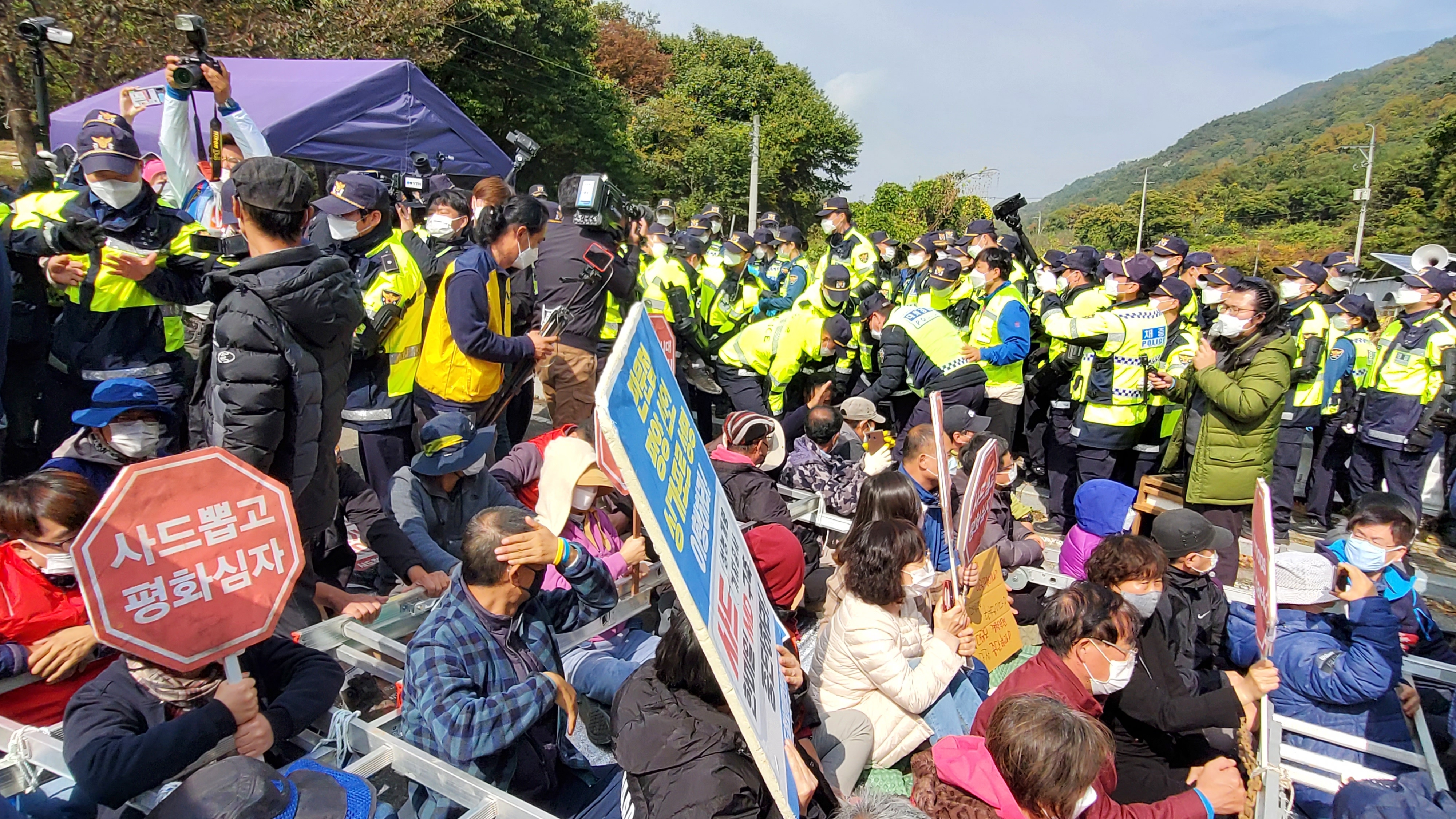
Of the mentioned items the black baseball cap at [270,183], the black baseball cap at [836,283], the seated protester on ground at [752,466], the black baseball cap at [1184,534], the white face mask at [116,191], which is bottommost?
the black baseball cap at [1184,534]

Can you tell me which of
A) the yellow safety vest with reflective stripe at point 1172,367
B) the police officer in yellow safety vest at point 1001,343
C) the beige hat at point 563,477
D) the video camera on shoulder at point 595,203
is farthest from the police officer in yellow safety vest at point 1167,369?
the beige hat at point 563,477

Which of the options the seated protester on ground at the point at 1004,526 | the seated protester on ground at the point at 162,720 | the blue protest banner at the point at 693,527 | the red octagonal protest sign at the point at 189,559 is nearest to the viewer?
the blue protest banner at the point at 693,527

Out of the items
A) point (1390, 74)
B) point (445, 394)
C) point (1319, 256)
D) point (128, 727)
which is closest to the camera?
point (128, 727)

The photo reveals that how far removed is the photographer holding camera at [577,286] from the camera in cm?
538

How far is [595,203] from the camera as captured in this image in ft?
17.3

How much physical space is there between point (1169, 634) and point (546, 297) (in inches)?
156

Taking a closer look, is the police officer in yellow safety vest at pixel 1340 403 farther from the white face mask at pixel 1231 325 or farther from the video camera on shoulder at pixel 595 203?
the video camera on shoulder at pixel 595 203

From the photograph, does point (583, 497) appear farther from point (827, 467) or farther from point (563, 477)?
point (827, 467)

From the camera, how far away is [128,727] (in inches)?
72.1

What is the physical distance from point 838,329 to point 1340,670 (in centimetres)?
407

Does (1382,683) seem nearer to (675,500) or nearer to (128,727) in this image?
(675,500)

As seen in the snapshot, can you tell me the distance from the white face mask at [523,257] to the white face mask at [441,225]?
45 cm

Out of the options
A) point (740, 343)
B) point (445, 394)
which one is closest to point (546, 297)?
point (445, 394)

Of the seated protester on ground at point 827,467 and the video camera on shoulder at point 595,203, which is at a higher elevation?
the video camera on shoulder at point 595,203
